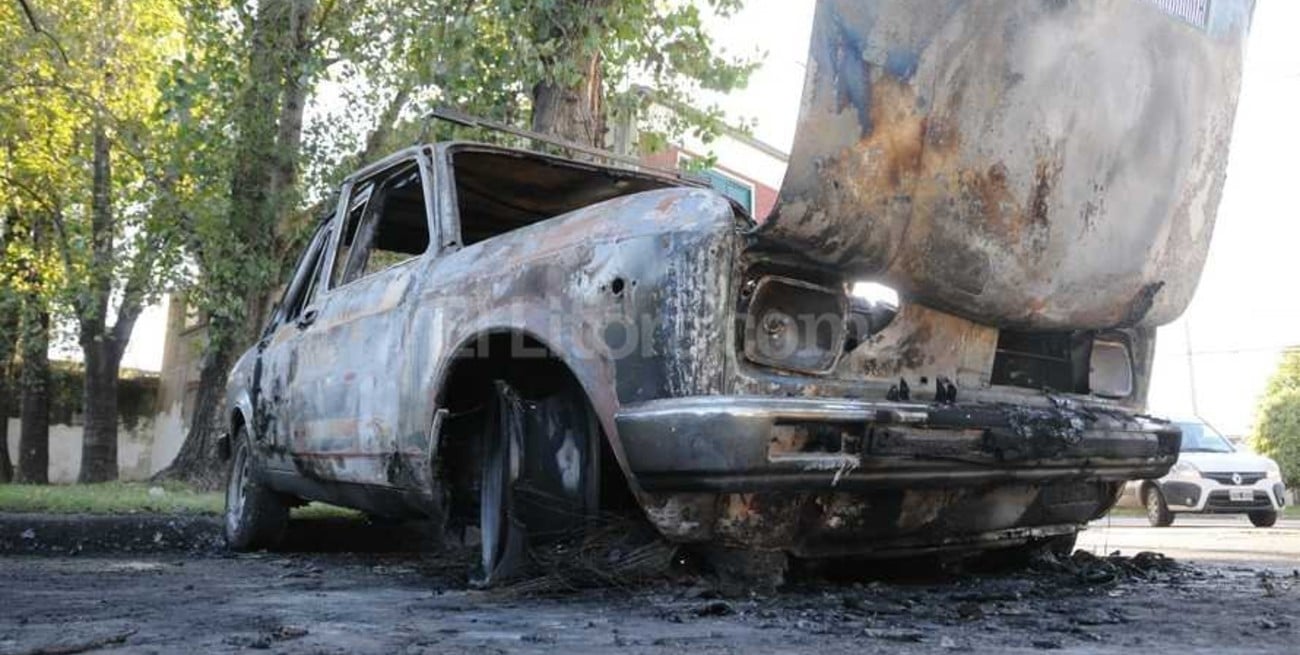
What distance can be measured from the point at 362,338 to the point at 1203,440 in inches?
517

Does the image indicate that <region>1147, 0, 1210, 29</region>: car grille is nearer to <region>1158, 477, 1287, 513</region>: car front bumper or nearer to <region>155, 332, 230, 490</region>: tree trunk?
<region>155, 332, 230, 490</region>: tree trunk

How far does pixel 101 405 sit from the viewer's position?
2044cm

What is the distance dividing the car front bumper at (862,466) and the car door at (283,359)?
9.07 ft

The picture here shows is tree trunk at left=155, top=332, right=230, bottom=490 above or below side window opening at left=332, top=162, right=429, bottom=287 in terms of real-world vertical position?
below

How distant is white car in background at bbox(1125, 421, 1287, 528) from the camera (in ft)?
44.4

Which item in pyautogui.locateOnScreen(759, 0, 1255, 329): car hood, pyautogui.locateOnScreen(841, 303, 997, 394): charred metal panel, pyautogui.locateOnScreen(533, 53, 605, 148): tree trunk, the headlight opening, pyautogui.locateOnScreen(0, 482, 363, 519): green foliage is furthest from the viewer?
pyautogui.locateOnScreen(533, 53, 605, 148): tree trunk

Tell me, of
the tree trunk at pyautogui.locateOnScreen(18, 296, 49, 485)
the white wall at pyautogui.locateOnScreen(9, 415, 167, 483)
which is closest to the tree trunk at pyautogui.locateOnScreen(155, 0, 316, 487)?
the tree trunk at pyautogui.locateOnScreen(18, 296, 49, 485)

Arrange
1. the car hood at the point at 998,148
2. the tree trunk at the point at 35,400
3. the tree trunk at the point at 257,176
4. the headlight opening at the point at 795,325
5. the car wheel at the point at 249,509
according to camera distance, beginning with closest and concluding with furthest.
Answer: the car hood at the point at 998,148 < the headlight opening at the point at 795,325 < the car wheel at the point at 249,509 < the tree trunk at the point at 257,176 < the tree trunk at the point at 35,400

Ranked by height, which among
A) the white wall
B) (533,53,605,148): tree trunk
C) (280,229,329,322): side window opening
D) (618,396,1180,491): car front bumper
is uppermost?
(533,53,605,148): tree trunk

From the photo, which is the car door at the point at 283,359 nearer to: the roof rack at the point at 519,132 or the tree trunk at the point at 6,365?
the roof rack at the point at 519,132

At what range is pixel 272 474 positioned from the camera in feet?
18.9

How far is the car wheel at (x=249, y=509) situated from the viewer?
6.04 meters

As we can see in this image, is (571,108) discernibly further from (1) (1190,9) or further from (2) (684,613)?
(2) (684,613)

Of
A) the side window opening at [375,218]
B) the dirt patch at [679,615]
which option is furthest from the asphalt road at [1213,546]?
the side window opening at [375,218]
